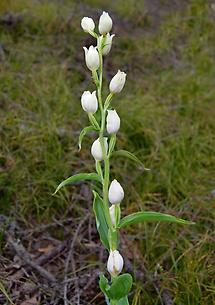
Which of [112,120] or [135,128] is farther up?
[112,120]

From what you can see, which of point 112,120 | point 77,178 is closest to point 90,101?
point 112,120

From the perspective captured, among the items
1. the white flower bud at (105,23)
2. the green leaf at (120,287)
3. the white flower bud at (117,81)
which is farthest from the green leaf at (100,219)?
the white flower bud at (105,23)

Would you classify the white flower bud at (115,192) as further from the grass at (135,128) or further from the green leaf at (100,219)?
the grass at (135,128)

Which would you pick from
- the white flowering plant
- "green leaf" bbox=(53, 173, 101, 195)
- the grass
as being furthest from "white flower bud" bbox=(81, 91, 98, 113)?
the grass

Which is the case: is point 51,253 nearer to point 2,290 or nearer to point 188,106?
point 2,290

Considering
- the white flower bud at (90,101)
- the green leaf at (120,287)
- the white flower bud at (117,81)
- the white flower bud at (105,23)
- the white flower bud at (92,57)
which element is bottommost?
the green leaf at (120,287)

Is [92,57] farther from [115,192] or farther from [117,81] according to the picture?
[115,192]

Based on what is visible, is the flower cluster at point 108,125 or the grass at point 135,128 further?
the grass at point 135,128
